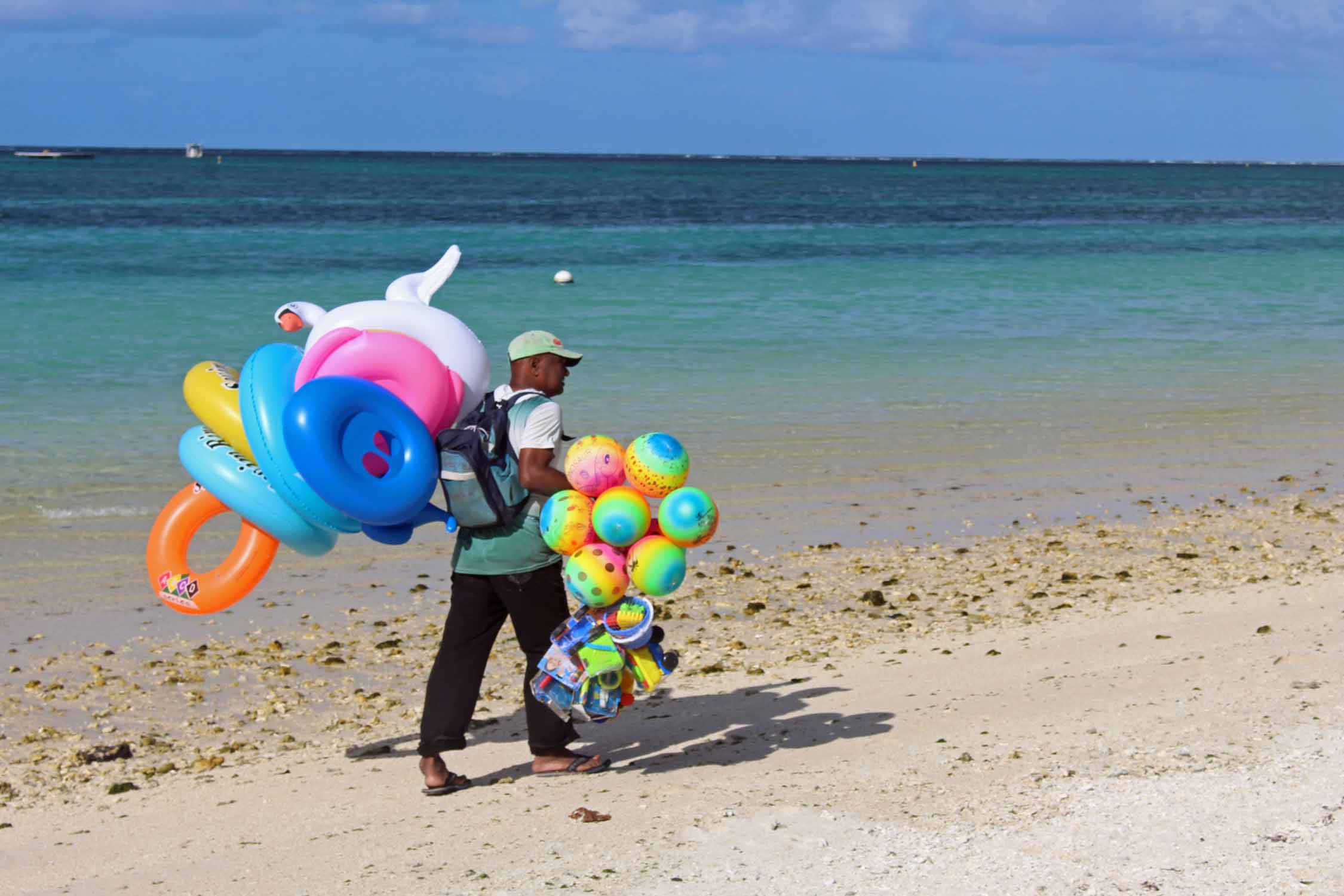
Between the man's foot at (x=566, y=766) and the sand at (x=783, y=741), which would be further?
the man's foot at (x=566, y=766)

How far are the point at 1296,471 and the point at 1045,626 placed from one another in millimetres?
4811

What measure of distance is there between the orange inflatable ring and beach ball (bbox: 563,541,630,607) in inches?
47.1

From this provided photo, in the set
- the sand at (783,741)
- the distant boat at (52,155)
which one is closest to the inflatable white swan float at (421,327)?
the sand at (783,741)

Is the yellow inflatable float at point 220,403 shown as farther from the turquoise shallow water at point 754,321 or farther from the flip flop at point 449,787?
the turquoise shallow water at point 754,321

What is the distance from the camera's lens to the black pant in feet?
16.6

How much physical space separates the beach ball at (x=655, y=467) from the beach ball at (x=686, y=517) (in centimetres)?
7

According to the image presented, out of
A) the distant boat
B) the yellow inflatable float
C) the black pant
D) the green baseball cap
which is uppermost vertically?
the distant boat

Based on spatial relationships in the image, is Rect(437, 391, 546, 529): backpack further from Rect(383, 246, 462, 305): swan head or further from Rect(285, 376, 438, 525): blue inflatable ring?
Rect(383, 246, 462, 305): swan head

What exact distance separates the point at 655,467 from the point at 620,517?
213 millimetres

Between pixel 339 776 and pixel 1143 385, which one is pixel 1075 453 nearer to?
pixel 1143 385

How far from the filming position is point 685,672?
6738 mm

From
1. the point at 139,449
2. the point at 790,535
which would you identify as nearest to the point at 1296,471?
the point at 790,535

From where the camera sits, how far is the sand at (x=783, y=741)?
14.0ft

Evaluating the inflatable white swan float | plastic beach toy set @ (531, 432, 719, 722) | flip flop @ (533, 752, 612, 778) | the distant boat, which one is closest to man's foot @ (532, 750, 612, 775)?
flip flop @ (533, 752, 612, 778)
